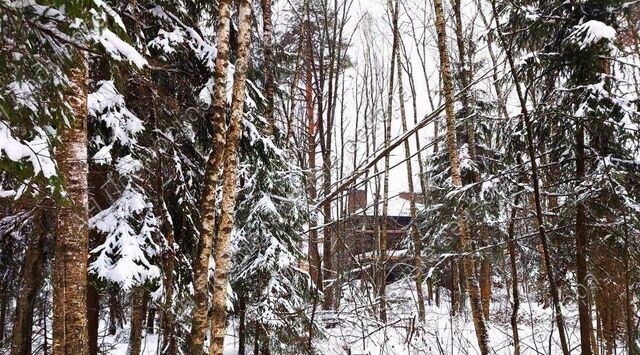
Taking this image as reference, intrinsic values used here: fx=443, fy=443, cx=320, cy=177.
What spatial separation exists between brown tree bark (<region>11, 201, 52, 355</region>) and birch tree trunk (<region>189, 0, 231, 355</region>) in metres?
2.33

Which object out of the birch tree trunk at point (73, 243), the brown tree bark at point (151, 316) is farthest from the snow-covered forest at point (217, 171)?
the brown tree bark at point (151, 316)

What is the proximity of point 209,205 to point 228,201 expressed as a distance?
0.22 meters

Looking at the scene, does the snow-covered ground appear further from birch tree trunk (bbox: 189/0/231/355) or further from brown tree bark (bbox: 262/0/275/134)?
brown tree bark (bbox: 262/0/275/134)

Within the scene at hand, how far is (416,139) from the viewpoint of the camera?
1833cm

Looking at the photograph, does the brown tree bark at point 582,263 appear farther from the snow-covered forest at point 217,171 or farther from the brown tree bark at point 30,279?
the brown tree bark at point 30,279

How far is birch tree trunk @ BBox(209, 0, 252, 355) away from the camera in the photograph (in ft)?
16.5

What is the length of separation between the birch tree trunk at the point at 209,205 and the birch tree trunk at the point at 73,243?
125 cm

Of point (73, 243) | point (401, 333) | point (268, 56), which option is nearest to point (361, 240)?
point (401, 333)

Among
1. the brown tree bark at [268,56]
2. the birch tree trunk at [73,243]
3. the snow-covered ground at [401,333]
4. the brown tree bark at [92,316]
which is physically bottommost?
the snow-covered ground at [401,333]

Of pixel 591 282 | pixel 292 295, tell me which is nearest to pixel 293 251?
pixel 292 295

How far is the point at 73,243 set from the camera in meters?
4.00

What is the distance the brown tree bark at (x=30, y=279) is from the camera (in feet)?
19.5

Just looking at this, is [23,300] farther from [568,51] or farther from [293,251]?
[568,51]

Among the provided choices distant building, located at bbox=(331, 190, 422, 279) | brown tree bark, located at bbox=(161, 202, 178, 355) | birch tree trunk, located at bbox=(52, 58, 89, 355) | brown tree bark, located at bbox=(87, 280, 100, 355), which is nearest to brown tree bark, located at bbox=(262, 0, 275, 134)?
distant building, located at bbox=(331, 190, 422, 279)
